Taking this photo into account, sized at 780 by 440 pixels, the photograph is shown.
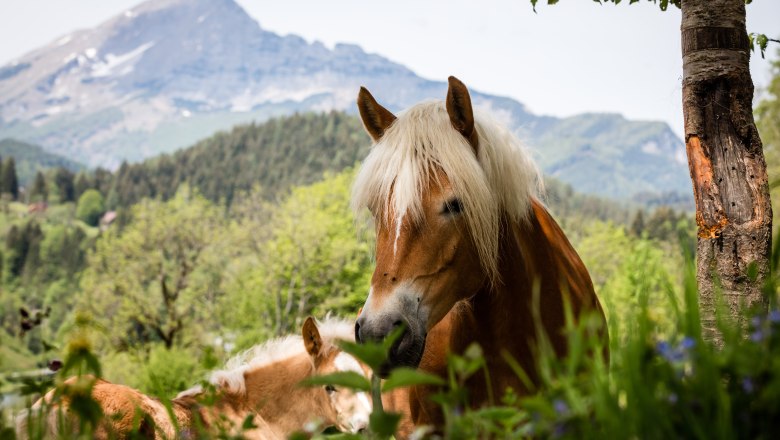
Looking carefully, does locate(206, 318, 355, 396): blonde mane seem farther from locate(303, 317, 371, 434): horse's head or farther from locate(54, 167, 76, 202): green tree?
locate(54, 167, 76, 202): green tree

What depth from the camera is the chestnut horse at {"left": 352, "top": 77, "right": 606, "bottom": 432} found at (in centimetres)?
279

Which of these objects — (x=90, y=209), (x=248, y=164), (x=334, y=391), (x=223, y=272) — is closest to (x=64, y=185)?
(x=90, y=209)

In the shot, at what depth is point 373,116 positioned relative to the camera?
3.45 meters

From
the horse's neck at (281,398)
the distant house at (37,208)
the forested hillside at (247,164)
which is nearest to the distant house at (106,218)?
the forested hillside at (247,164)

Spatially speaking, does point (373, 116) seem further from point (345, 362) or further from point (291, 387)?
point (291, 387)

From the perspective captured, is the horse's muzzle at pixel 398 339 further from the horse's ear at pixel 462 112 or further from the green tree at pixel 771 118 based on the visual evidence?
the green tree at pixel 771 118

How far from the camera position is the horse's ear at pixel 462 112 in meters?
3.06

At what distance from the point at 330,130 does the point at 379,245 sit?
643ft

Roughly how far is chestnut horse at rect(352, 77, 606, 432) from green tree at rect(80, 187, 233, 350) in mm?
37479

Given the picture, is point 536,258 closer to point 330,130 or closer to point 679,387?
point 679,387

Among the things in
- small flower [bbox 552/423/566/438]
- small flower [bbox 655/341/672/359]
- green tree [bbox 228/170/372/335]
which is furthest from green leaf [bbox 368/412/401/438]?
green tree [bbox 228/170/372/335]

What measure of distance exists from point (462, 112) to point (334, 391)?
4397 millimetres

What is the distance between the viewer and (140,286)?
40.0m

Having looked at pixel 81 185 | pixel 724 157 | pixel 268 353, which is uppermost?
pixel 724 157
